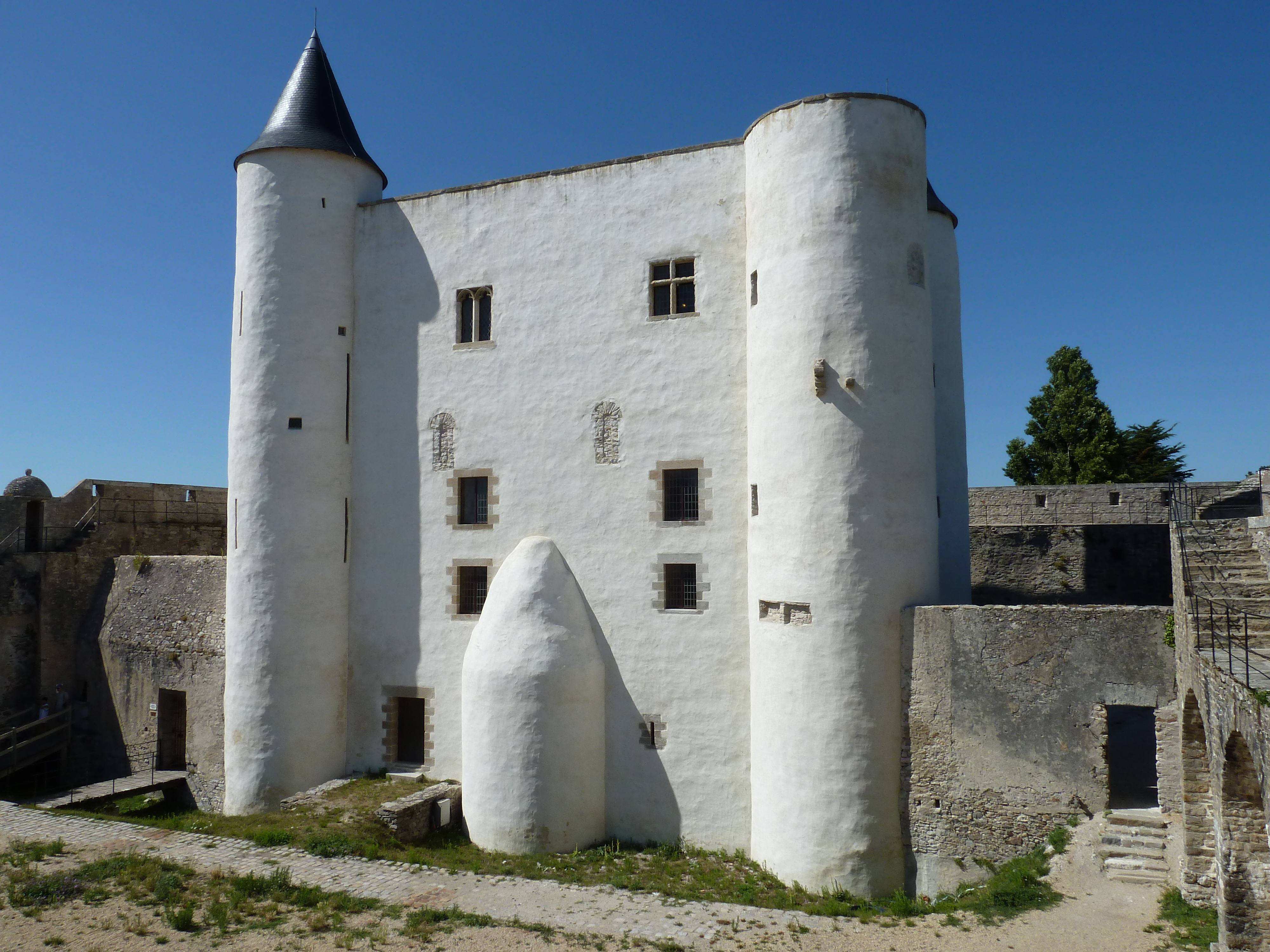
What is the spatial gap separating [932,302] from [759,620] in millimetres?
8503

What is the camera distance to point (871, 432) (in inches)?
600

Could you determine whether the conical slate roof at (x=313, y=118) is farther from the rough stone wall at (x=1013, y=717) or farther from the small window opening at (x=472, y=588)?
the rough stone wall at (x=1013, y=717)

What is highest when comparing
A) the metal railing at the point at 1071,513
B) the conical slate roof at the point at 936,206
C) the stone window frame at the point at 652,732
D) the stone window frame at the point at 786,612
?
the conical slate roof at the point at 936,206

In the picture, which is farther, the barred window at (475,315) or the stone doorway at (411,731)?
the stone doorway at (411,731)

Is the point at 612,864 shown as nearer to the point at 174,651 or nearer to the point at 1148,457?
the point at 174,651

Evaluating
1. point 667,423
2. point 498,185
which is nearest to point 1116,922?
point 667,423

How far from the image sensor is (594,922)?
12.3 m

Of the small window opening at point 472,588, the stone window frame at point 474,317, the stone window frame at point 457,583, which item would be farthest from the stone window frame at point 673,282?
the small window opening at point 472,588

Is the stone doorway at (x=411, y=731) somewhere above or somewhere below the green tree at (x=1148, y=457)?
below

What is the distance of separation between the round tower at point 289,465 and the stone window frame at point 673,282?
727 centimetres

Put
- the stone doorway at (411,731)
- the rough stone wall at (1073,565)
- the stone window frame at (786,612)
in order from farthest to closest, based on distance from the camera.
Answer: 1. the rough stone wall at (1073,565)
2. the stone doorway at (411,731)
3. the stone window frame at (786,612)

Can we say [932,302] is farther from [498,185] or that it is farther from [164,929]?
[164,929]

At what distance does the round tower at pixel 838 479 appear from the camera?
14.7 metres

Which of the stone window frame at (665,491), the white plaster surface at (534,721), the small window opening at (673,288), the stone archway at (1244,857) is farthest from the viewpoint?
the small window opening at (673,288)
